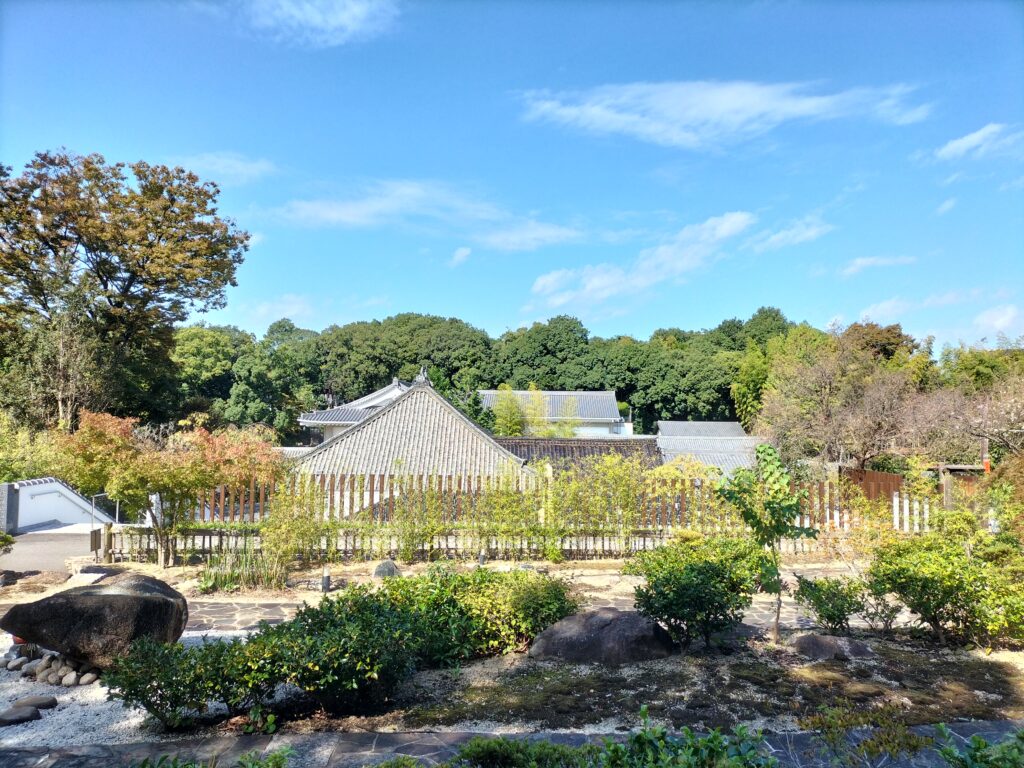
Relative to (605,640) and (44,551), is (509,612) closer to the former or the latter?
(605,640)

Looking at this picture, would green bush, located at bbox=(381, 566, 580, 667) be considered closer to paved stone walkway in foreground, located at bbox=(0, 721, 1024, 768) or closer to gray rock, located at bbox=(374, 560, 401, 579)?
paved stone walkway in foreground, located at bbox=(0, 721, 1024, 768)

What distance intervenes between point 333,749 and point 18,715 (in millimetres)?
2425

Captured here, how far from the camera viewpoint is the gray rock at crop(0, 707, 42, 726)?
4.48m

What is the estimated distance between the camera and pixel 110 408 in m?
25.1

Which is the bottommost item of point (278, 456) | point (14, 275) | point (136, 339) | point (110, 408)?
point (278, 456)

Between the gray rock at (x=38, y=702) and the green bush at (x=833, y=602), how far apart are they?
20.9ft

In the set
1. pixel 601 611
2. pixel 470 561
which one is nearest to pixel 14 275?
pixel 470 561

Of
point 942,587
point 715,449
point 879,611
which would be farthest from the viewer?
point 715,449

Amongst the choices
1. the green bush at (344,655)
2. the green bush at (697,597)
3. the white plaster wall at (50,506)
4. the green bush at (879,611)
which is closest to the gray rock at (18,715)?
the green bush at (344,655)

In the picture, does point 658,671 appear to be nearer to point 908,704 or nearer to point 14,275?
point 908,704

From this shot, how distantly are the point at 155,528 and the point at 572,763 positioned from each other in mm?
8936

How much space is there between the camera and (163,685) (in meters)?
4.29

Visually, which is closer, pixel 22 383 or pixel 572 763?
pixel 572 763

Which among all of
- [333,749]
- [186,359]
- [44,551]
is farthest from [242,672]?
[186,359]
